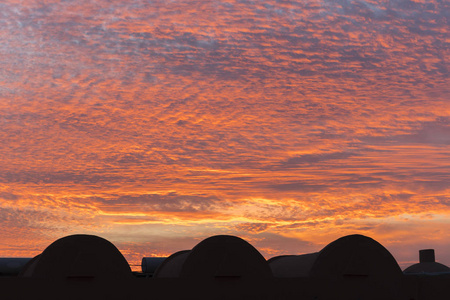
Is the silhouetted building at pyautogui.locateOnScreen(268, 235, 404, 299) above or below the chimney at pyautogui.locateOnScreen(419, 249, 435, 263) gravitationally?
below

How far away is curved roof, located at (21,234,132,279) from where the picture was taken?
2698 centimetres

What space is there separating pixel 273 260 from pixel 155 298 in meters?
12.9

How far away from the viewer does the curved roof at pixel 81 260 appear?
2698cm

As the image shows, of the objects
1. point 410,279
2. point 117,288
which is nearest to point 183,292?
point 117,288

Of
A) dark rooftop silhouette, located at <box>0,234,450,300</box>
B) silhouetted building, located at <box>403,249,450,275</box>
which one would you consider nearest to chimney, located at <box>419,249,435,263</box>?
silhouetted building, located at <box>403,249,450,275</box>

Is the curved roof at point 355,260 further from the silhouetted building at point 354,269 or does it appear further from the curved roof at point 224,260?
the curved roof at point 224,260

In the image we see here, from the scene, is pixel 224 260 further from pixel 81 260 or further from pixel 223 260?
pixel 81 260

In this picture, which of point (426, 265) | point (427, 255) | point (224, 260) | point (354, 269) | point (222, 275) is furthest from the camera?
point (427, 255)

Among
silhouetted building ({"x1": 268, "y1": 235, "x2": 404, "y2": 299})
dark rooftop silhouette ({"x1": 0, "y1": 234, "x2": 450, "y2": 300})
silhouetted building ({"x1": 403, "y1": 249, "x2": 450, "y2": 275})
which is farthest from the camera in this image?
silhouetted building ({"x1": 403, "y1": 249, "x2": 450, "y2": 275})

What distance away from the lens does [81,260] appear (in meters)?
27.1

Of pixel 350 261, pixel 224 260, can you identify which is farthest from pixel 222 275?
pixel 350 261

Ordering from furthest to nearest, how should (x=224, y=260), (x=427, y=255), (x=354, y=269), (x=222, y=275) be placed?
1. (x=427, y=255)
2. (x=354, y=269)
3. (x=224, y=260)
4. (x=222, y=275)

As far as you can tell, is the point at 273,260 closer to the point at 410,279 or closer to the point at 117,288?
the point at 410,279

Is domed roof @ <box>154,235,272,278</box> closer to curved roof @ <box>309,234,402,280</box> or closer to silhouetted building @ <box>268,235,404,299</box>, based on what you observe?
silhouetted building @ <box>268,235,404,299</box>
